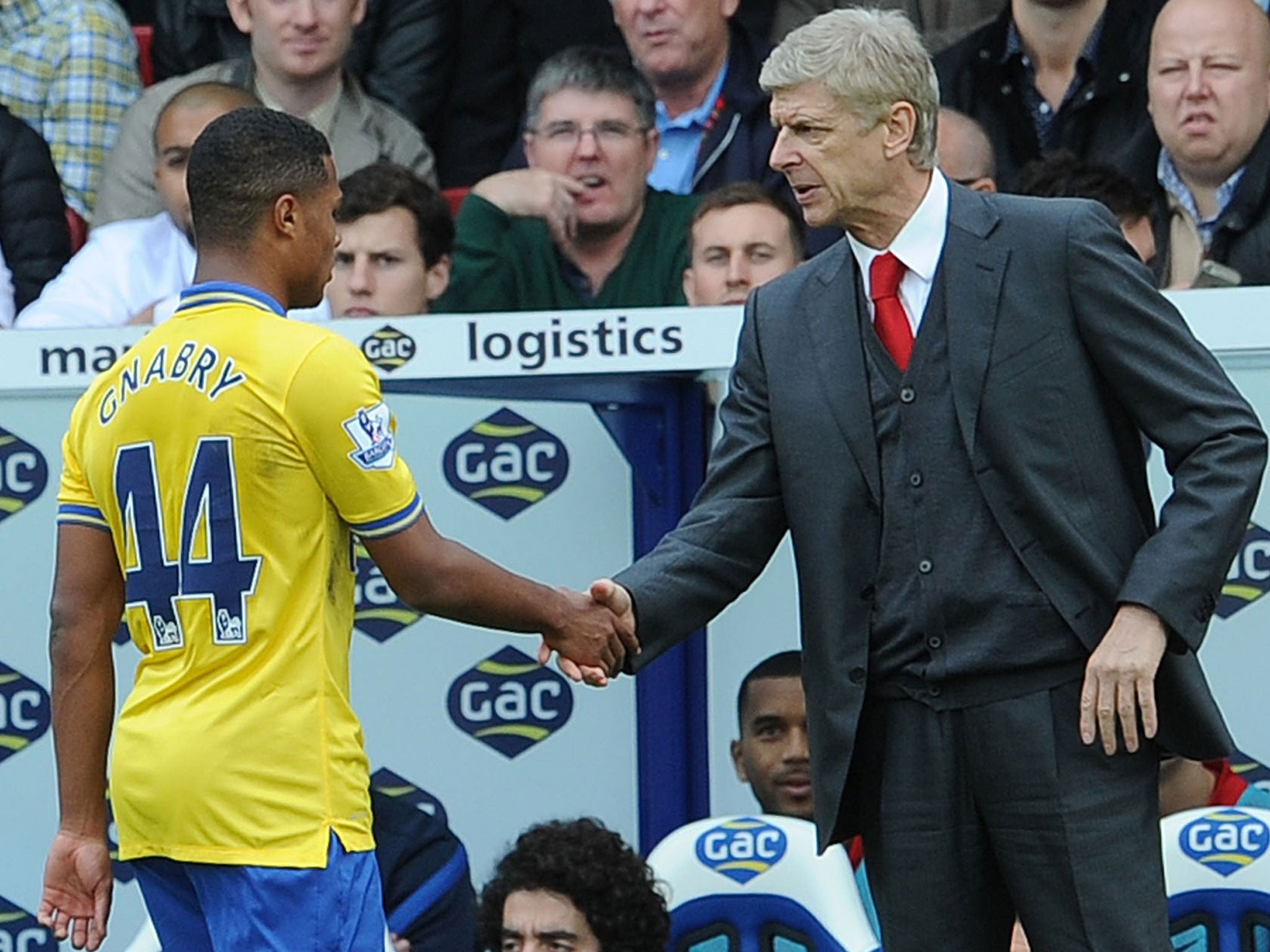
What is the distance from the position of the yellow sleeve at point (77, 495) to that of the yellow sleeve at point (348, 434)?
368 mm

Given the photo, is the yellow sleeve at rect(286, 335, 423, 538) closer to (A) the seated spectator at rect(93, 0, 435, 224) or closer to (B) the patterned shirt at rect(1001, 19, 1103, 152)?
(A) the seated spectator at rect(93, 0, 435, 224)

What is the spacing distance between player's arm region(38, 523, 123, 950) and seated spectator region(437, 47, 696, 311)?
252 centimetres

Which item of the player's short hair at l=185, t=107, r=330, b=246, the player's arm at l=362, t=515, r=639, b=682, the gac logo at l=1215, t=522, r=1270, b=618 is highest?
the player's short hair at l=185, t=107, r=330, b=246

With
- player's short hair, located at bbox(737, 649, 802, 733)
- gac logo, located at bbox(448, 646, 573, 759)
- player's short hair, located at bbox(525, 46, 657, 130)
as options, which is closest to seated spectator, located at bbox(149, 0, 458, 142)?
player's short hair, located at bbox(525, 46, 657, 130)

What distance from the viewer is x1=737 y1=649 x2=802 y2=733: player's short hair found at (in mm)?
5164

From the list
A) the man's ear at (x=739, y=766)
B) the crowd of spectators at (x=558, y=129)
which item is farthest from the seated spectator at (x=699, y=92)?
the man's ear at (x=739, y=766)

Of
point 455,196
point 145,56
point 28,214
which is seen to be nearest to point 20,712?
point 28,214

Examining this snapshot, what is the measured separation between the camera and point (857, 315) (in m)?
3.56

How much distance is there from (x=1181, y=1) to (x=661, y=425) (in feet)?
6.52

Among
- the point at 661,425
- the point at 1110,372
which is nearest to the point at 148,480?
the point at 1110,372

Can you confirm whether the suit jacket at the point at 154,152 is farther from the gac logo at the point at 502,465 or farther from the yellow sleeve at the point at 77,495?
the yellow sleeve at the point at 77,495

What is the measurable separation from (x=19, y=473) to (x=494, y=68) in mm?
2474

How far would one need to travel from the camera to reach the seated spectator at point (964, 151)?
235 inches

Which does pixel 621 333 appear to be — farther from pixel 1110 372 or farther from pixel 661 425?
pixel 1110 372
